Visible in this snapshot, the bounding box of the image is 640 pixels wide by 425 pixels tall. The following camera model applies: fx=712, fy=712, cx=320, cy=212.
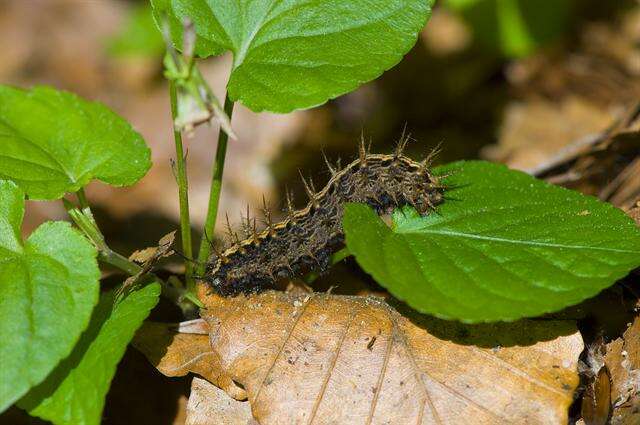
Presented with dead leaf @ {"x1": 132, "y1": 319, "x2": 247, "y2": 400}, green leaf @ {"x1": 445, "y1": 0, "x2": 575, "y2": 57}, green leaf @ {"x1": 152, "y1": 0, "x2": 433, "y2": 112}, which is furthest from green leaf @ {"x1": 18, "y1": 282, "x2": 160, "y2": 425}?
green leaf @ {"x1": 445, "y1": 0, "x2": 575, "y2": 57}

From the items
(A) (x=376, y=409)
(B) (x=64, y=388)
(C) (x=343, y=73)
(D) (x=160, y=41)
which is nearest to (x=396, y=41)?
(C) (x=343, y=73)

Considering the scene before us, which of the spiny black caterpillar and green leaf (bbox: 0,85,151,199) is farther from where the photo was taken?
the spiny black caterpillar

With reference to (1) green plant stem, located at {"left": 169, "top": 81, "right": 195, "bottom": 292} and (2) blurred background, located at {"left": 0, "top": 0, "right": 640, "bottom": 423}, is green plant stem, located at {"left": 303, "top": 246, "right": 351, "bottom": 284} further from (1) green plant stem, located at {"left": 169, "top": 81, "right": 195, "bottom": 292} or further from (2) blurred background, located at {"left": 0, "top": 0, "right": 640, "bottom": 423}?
(2) blurred background, located at {"left": 0, "top": 0, "right": 640, "bottom": 423}

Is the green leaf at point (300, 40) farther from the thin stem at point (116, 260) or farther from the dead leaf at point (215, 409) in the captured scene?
the dead leaf at point (215, 409)

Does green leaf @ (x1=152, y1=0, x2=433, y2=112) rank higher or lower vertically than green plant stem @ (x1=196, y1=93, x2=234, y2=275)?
higher

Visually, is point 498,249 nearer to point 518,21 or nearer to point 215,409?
point 215,409

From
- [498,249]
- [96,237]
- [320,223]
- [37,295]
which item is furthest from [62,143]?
[498,249]
